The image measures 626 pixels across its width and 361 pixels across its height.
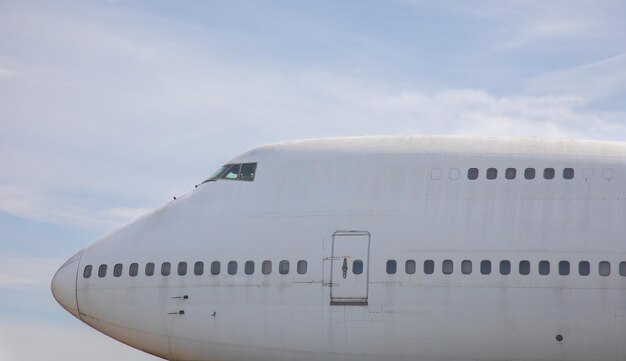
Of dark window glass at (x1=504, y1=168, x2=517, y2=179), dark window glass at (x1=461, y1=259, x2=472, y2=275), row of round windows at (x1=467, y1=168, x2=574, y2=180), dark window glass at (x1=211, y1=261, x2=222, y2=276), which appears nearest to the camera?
dark window glass at (x1=461, y1=259, x2=472, y2=275)

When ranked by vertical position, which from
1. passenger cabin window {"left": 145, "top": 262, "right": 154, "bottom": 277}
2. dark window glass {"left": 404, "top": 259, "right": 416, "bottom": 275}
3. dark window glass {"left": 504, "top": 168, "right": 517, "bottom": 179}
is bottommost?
passenger cabin window {"left": 145, "top": 262, "right": 154, "bottom": 277}

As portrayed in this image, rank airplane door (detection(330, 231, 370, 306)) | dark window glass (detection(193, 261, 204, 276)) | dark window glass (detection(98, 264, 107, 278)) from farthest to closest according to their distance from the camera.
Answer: dark window glass (detection(98, 264, 107, 278)) < dark window glass (detection(193, 261, 204, 276)) < airplane door (detection(330, 231, 370, 306))

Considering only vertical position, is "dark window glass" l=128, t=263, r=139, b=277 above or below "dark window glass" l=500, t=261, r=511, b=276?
below

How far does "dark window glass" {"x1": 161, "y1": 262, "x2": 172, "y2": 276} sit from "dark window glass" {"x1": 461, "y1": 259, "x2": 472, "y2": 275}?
7.81 meters

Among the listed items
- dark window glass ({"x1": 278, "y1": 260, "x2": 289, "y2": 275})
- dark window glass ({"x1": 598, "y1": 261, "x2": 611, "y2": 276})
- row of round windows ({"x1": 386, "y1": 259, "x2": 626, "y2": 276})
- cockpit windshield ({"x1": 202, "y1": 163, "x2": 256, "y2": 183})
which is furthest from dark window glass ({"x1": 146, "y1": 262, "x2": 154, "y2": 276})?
dark window glass ({"x1": 598, "y1": 261, "x2": 611, "y2": 276})

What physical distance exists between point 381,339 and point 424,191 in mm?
3886

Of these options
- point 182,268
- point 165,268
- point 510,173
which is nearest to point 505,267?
point 510,173

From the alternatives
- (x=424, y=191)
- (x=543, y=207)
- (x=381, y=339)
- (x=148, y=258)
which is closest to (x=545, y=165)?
(x=543, y=207)

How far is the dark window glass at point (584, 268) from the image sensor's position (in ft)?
83.6

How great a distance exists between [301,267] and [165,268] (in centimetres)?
389

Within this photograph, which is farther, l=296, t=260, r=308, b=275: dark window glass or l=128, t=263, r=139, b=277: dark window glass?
l=128, t=263, r=139, b=277: dark window glass

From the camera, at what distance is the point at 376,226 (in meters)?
27.0

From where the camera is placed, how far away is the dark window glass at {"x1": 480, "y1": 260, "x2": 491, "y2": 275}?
25906 mm

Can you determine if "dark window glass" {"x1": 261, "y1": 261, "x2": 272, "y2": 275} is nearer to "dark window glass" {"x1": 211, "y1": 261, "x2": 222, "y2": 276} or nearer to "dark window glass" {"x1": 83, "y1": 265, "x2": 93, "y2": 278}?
"dark window glass" {"x1": 211, "y1": 261, "x2": 222, "y2": 276}
